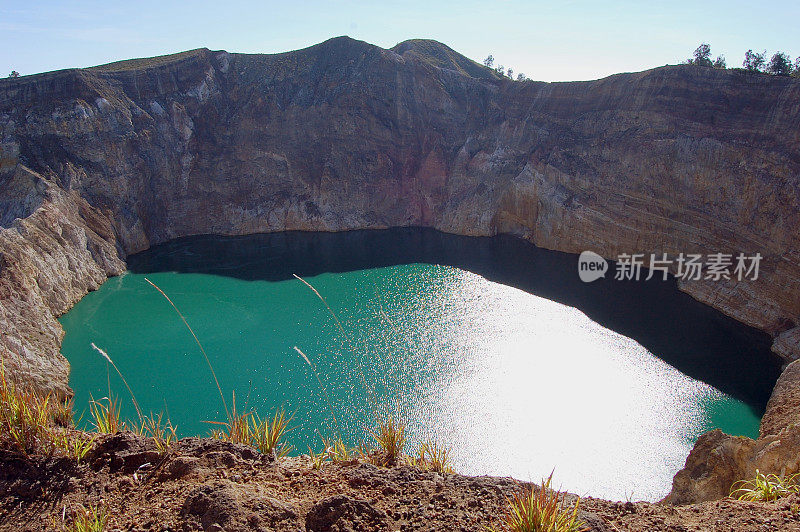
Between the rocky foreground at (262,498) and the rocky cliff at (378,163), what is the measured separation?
14402 mm

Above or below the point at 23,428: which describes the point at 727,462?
above

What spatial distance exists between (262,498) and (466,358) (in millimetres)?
15818

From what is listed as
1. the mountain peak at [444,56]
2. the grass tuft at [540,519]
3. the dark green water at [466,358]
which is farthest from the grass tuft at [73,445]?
the mountain peak at [444,56]

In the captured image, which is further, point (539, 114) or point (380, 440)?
point (539, 114)

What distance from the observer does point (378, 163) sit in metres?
41.4

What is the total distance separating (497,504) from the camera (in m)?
4.29

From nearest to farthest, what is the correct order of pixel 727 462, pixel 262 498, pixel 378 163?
pixel 262 498, pixel 727 462, pixel 378 163

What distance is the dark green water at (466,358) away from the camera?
578 inches

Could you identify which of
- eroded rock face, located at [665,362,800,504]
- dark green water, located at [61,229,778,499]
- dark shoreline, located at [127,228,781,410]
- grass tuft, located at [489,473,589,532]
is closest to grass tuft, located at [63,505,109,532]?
grass tuft, located at [489,473,589,532]

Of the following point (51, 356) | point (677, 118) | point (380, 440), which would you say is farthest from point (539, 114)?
point (380, 440)

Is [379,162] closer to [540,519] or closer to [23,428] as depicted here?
Answer: [23,428]

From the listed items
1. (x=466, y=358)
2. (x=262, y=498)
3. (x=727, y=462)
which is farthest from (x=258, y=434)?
(x=466, y=358)

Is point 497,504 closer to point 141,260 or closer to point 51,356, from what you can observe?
point 51,356

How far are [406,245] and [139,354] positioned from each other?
19.9m
